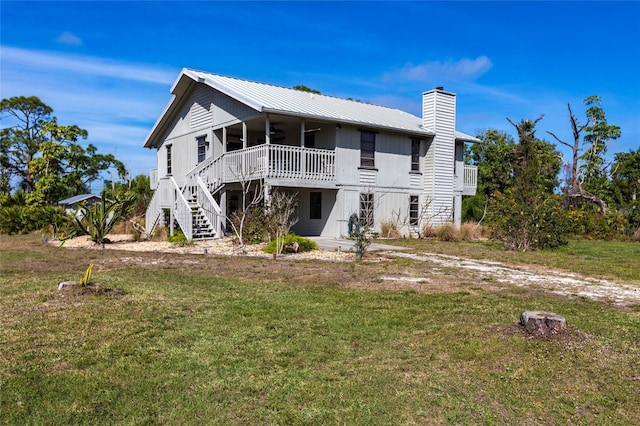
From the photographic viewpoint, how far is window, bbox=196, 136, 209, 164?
22297 millimetres

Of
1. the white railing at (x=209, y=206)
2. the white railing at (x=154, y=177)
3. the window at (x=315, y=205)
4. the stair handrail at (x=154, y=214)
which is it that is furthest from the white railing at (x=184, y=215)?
the white railing at (x=154, y=177)

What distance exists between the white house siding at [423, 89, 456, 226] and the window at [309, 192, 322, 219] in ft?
17.2

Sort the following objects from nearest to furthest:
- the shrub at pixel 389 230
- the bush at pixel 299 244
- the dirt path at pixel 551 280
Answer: the dirt path at pixel 551 280 < the bush at pixel 299 244 < the shrub at pixel 389 230

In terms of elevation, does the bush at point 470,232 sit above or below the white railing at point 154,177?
below

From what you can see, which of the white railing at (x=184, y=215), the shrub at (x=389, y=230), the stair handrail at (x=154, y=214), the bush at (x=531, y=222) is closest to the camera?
the bush at (x=531, y=222)

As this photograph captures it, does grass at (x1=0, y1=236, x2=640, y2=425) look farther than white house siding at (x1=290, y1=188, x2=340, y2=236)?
No

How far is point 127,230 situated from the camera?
2075 centimetres

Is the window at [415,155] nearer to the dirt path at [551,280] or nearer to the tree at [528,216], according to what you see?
the tree at [528,216]

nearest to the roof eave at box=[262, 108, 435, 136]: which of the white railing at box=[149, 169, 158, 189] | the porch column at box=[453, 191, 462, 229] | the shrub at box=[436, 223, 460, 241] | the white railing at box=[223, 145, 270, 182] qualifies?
the white railing at box=[223, 145, 270, 182]

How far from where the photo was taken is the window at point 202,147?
22297mm

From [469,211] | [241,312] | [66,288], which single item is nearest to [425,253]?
[241,312]

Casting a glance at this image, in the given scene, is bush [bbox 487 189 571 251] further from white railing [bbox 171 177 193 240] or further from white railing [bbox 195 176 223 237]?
white railing [bbox 171 177 193 240]

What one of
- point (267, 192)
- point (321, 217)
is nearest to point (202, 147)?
point (321, 217)

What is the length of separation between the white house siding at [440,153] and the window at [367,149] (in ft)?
11.1
